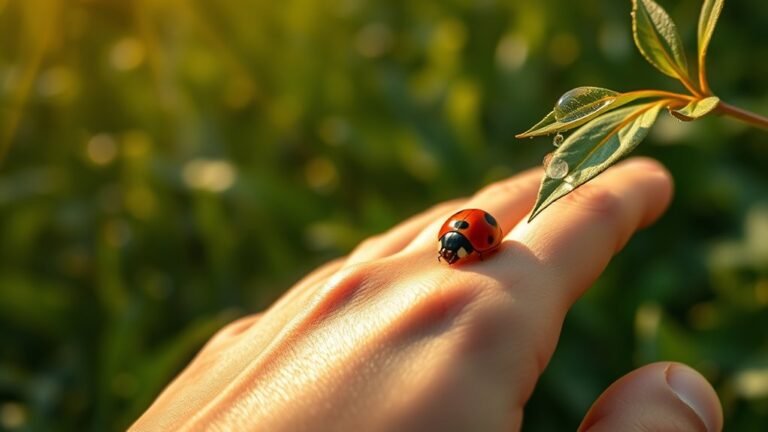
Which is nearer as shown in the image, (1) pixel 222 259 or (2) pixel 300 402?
(2) pixel 300 402

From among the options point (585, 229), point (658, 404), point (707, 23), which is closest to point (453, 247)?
point (585, 229)

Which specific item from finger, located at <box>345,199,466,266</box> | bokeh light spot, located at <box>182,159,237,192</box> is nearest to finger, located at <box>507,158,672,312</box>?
finger, located at <box>345,199,466,266</box>

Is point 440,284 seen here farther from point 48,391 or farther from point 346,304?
point 48,391

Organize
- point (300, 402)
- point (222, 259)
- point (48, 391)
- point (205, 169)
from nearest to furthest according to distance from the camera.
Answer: point (300, 402) → point (48, 391) → point (222, 259) → point (205, 169)

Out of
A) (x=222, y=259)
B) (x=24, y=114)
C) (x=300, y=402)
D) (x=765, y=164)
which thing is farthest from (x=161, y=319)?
(x=765, y=164)

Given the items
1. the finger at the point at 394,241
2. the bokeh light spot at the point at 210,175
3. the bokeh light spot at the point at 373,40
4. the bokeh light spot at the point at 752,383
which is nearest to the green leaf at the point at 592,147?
the finger at the point at 394,241
